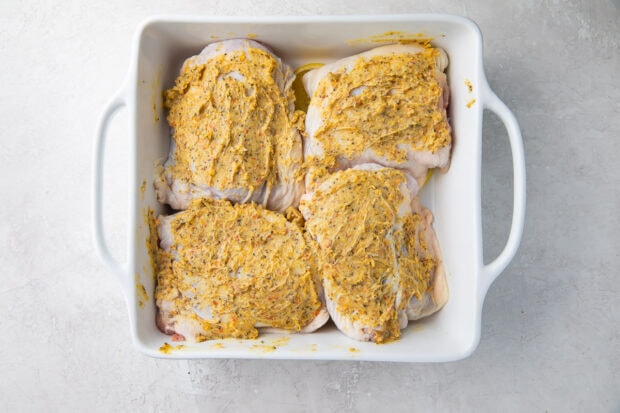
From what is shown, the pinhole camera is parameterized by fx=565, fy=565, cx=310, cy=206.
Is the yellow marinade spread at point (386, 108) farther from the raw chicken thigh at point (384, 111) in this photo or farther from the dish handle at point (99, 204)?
the dish handle at point (99, 204)

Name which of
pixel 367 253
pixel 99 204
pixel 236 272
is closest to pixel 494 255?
pixel 367 253

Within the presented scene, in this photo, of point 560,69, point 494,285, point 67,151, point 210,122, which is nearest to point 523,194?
point 494,285

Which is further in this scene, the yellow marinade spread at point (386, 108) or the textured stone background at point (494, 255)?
the textured stone background at point (494, 255)

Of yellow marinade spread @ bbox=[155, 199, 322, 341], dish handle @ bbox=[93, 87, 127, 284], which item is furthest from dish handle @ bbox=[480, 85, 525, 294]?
dish handle @ bbox=[93, 87, 127, 284]

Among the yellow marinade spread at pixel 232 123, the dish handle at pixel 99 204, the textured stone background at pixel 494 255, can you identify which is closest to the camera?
the dish handle at pixel 99 204

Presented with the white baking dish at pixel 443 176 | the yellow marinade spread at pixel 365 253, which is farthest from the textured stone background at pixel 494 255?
the yellow marinade spread at pixel 365 253

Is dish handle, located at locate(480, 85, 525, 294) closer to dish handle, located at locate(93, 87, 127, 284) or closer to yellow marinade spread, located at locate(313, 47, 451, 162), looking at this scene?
yellow marinade spread, located at locate(313, 47, 451, 162)

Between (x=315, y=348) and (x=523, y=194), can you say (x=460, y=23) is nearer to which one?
Answer: (x=523, y=194)

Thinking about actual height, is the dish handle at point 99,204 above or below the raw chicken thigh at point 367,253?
above
